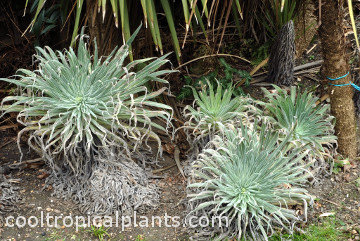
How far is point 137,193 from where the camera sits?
320 cm

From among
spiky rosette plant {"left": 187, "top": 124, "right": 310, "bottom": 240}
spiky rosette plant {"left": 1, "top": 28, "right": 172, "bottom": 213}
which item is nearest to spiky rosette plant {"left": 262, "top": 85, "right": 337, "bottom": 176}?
spiky rosette plant {"left": 187, "top": 124, "right": 310, "bottom": 240}

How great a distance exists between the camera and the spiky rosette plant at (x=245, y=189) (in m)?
2.82

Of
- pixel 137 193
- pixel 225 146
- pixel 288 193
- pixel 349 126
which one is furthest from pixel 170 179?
→ pixel 349 126

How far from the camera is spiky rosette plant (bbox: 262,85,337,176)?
3324 millimetres

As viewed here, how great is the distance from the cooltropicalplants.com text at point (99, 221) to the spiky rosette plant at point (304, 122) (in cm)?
85

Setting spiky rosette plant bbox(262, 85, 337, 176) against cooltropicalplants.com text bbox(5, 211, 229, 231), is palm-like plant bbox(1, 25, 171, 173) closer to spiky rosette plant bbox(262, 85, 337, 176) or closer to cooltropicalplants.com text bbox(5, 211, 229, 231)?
cooltropicalplants.com text bbox(5, 211, 229, 231)

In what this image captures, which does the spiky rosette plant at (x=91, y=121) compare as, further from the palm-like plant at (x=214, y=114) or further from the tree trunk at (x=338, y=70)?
the tree trunk at (x=338, y=70)

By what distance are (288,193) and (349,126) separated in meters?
0.98

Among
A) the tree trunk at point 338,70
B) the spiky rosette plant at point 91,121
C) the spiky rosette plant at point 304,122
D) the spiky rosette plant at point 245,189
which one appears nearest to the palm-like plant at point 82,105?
the spiky rosette plant at point 91,121

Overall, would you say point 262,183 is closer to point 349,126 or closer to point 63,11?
point 349,126

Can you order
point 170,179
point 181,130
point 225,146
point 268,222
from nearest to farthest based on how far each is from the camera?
point 268,222
point 225,146
point 170,179
point 181,130

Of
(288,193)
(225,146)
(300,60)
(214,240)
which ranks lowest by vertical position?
(214,240)

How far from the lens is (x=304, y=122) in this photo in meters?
3.38

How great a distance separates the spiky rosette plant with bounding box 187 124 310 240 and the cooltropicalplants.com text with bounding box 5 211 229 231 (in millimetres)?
109
